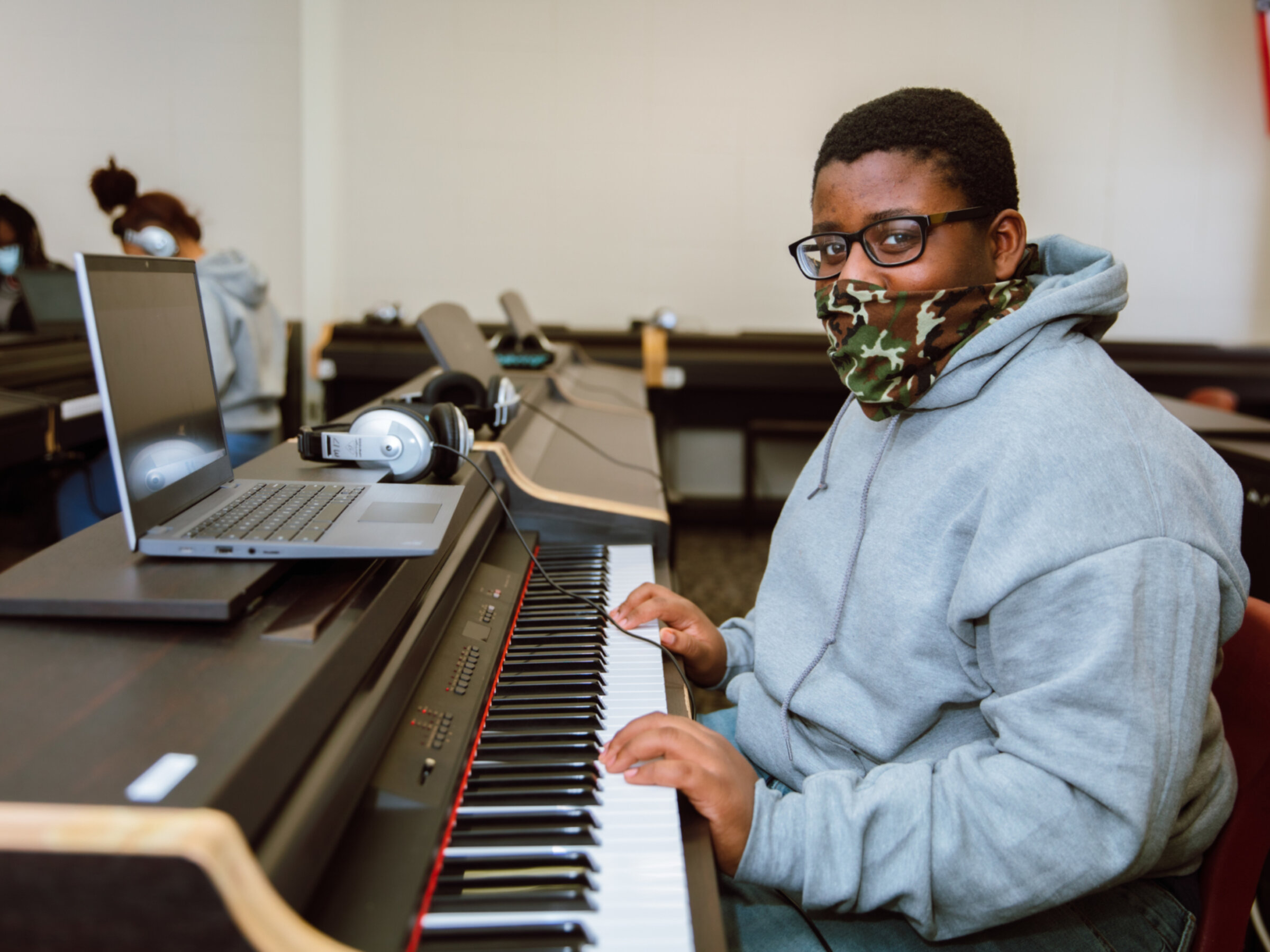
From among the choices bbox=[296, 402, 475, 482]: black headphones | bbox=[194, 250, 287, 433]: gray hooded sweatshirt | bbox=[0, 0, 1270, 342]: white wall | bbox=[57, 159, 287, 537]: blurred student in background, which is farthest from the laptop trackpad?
bbox=[0, 0, 1270, 342]: white wall

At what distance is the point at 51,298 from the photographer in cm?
225

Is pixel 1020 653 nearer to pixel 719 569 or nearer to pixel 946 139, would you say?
pixel 946 139

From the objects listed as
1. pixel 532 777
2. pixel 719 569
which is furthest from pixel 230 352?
pixel 532 777

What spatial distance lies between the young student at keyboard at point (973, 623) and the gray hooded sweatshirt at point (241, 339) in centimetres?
232

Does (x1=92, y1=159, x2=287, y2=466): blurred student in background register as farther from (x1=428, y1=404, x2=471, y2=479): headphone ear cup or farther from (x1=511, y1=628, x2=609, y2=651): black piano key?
(x1=511, y1=628, x2=609, y2=651): black piano key

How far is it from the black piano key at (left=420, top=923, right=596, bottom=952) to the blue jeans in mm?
288

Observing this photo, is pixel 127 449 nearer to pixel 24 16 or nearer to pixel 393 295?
pixel 24 16

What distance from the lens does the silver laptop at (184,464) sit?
0.75 meters

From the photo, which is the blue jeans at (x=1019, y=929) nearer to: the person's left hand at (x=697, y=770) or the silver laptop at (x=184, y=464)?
the person's left hand at (x=697, y=770)

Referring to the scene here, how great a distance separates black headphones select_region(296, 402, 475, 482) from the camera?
3.97 ft

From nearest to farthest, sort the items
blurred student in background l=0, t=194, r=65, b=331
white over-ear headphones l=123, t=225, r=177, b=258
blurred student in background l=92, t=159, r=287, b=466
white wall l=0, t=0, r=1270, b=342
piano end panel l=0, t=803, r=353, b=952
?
piano end panel l=0, t=803, r=353, b=952 → blurred student in background l=0, t=194, r=65, b=331 → white over-ear headphones l=123, t=225, r=177, b=258 → blurred student in background l=92, t=159, r=287, b=466 → white wall l=0, t=0, r=1270, b=342

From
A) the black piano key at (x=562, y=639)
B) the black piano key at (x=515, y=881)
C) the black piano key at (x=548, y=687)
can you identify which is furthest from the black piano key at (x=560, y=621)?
the black piano key at (x=515, y=881)

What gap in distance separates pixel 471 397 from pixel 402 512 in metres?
0.81

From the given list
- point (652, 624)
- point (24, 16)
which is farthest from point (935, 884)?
point (24, 16)
